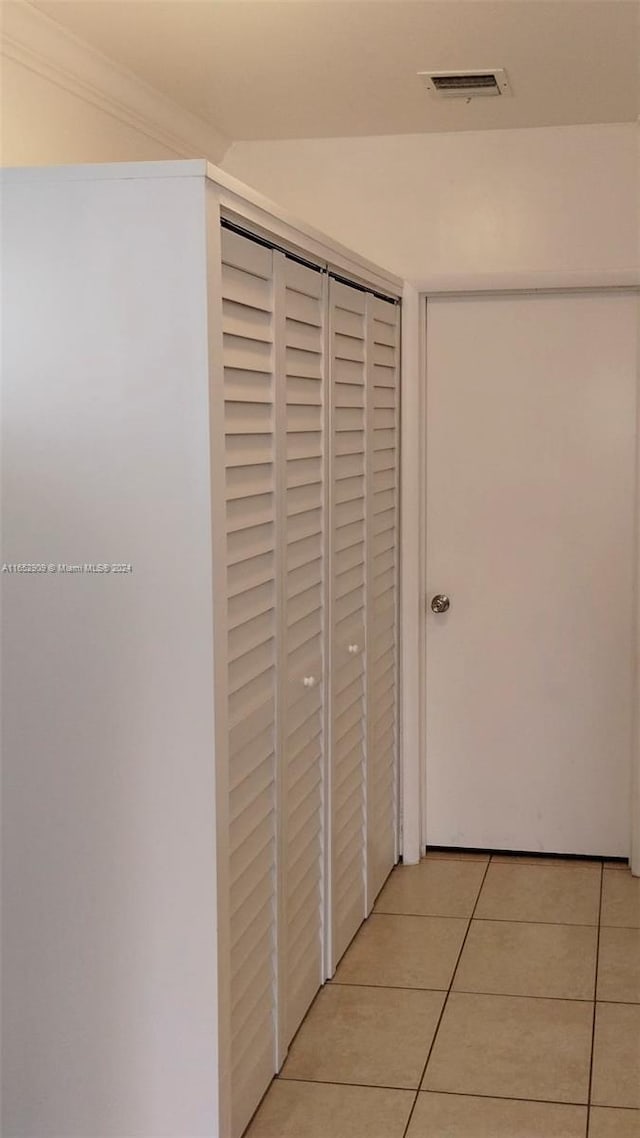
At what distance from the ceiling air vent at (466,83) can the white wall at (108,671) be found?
63.6 inches

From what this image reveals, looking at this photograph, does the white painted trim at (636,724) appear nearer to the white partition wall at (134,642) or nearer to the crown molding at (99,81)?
the crown molding at (99,81)

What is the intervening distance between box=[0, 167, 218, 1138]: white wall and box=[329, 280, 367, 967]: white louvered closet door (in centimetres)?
105

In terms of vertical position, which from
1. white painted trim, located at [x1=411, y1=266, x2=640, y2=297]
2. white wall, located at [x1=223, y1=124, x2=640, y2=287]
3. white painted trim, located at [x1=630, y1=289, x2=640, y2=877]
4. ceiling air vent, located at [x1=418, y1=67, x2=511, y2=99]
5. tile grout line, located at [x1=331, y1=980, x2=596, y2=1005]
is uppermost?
ceiling air vent, located at [x1=418, y1=67, x2=511, y2=99]

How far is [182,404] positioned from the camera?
2.34 m

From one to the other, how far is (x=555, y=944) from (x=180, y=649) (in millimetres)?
1910

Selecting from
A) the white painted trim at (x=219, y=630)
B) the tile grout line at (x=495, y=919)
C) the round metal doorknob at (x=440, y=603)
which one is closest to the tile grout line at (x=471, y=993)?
the tile grout line at (x=495, y=919)

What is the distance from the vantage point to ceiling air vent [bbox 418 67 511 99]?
11.8 feet

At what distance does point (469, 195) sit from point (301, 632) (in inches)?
74.3

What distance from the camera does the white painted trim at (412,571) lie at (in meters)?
4.39

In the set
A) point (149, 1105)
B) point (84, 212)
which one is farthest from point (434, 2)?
point (149, 1105)

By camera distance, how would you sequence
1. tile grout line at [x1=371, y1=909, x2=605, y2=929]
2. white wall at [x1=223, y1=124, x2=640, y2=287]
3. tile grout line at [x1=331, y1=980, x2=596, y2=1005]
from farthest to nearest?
1. white wall at [x1=223, y1=124, x2=640, y2=287]
2. tile grout line at [x1=371, y1=909, x2=605, y2=929]
3. tile grout line at [x1=331, y1=980, x2=596, y2=1005]

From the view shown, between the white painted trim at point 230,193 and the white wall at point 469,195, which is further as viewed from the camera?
the white wall at point 469,195

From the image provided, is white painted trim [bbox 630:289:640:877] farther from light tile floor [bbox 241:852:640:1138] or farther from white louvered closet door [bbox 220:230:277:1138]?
white louvered closet door [bbox 220:230:277:1138]

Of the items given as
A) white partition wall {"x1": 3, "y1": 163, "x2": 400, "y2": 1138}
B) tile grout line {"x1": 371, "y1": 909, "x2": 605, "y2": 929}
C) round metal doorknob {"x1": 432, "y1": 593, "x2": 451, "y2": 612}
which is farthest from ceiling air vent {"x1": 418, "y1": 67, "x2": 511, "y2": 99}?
tile grout line {"x1": 371, "y1": 909, "x2": 605, "y2": 929}
